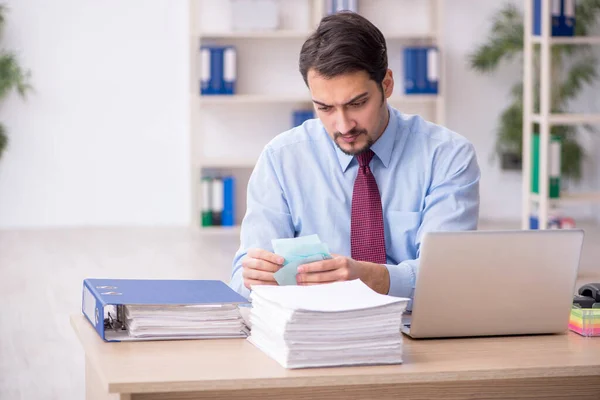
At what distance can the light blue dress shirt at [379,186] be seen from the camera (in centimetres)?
230

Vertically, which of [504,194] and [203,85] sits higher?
[203,85]

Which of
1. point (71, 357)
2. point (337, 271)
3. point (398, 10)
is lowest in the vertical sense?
point (71, 357)

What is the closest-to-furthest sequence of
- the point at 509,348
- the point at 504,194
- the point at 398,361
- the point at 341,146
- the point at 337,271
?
the point at 398,361, the point at 509,348, the point at 337,271, the point at 341,146, the point at 504,194

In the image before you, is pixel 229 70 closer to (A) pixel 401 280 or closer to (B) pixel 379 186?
(B) pixel 379 186

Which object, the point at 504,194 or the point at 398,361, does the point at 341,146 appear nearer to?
the point at 398,361

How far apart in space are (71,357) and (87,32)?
420 cm

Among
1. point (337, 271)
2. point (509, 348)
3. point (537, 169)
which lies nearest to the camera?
point (509, 348)

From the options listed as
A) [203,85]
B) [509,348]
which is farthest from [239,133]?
[509,348]

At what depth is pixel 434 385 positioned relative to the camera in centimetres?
174

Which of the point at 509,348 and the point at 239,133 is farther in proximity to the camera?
the point at 239,133

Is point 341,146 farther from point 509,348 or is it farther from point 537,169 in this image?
point 537,169

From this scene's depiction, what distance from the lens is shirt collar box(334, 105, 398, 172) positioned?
7.63 ft

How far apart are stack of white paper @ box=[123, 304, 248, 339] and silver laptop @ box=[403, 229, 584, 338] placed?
32 centimetres

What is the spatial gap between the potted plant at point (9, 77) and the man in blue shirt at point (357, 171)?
5.18 metres
